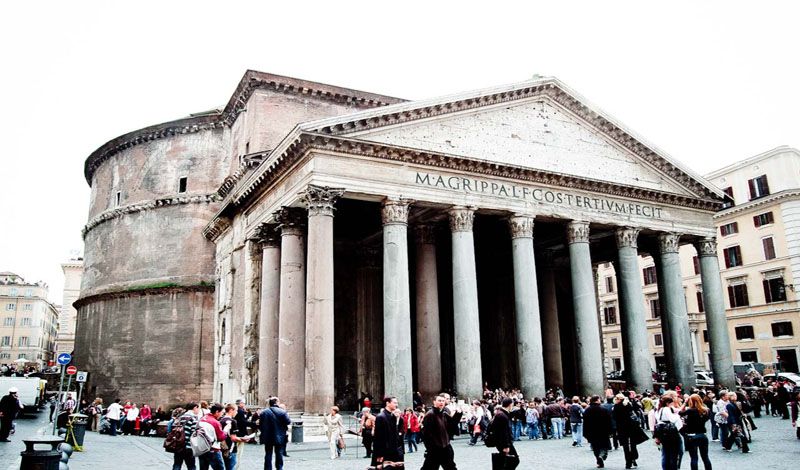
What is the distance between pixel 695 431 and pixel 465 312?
8.93 m

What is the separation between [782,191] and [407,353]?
919 inches

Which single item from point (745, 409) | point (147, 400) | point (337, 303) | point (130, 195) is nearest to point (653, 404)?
point (745, 409)

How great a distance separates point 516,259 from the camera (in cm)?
1838

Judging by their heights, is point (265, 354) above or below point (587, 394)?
above

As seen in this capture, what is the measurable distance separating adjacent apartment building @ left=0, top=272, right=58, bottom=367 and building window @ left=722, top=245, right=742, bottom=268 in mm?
68378

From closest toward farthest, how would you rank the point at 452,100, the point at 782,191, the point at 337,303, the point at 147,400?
the point at 452,100, the point at 337,303, the point at 147,400, the point at 782,191

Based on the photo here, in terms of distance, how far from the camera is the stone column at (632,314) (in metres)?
19.3

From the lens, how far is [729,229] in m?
32.9

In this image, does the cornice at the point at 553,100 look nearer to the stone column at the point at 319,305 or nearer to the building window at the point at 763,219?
the stone column at the point at 319,305

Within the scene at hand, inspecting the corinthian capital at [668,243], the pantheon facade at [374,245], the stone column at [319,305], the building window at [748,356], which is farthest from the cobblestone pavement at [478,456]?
the building window at [748,356]

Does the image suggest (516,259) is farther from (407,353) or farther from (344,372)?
(344,372)

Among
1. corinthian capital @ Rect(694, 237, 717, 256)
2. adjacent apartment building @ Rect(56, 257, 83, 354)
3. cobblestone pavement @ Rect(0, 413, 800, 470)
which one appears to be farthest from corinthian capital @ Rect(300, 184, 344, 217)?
adjacent apartment building @ Rect(56, 257, 83, 354)

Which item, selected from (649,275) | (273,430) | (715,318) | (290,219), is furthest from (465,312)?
(649,275)

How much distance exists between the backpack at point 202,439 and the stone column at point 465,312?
402 inches
